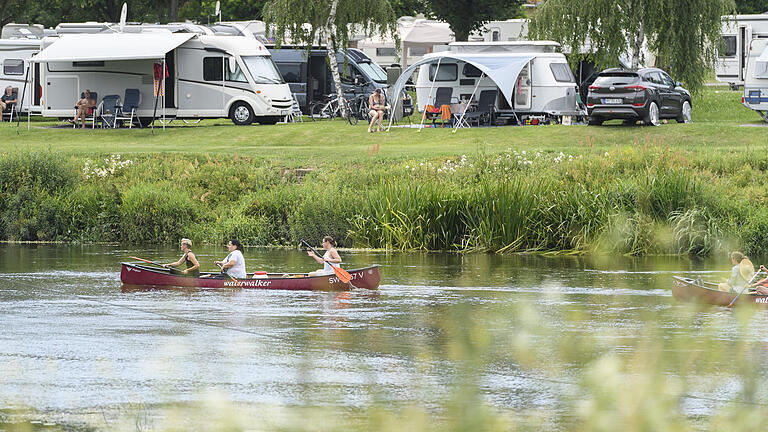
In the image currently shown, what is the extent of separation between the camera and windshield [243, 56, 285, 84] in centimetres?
4209

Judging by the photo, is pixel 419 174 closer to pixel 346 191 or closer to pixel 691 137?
pixel 346 191

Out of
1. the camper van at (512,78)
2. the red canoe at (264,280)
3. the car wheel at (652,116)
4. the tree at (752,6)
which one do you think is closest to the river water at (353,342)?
the red canoe at (264,280)

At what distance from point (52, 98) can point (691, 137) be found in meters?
22.1

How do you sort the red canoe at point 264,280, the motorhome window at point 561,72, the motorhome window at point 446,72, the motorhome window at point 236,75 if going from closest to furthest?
the red canoe at point 264,280 → the motorhome window at point 561,72 → the motorhome window at point 446,72 → the motorhome window at point 236,75

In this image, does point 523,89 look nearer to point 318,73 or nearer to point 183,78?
point 318,73

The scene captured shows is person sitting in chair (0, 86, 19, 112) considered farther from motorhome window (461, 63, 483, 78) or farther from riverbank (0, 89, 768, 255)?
motorhome window (461, 63, 483, 78)

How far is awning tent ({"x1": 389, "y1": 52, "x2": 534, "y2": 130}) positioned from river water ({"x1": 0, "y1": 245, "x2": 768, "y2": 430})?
14068 mm

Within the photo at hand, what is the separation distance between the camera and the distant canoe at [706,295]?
1858cm

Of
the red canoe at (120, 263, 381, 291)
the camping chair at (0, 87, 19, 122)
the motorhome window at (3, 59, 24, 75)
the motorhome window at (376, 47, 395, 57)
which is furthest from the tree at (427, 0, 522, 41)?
the red canoe at (120, 263, 381, 291)

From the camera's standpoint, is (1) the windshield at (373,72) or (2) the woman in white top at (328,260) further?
(1) the windshield at (373,72)

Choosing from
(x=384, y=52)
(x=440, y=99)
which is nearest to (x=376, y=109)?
(x=440, y=99)

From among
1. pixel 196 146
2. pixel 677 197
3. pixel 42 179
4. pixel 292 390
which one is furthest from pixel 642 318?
pixel 196 146

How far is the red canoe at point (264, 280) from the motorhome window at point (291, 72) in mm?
25936

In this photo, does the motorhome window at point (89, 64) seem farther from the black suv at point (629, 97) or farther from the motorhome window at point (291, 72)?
the black suv at point (629, 97)
